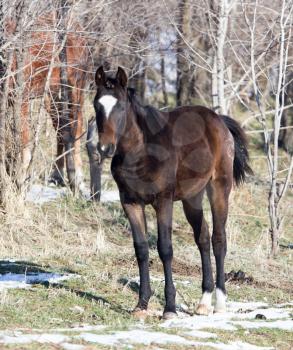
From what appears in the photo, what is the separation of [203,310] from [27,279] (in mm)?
1938

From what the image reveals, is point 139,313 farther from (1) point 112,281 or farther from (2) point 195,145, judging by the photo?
(2) point 195,145

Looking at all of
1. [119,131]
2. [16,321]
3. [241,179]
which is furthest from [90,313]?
[241,179]

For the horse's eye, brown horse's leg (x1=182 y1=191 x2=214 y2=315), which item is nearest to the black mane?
the horse's eye

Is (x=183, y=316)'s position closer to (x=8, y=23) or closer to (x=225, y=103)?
(x=8, y=23)

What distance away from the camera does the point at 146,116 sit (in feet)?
26.3

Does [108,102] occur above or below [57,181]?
above

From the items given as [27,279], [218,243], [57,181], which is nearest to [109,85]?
[218,243]

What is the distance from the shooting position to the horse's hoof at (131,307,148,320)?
762 cm

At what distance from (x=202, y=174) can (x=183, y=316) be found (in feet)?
4.98

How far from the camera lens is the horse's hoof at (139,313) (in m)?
7.62

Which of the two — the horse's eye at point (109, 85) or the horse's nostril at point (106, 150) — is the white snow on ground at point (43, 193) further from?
the horse's nostril at point (106, 150)

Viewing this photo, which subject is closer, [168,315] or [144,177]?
[168,315]

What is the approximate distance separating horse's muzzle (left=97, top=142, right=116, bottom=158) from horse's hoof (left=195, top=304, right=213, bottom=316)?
197 centimetres

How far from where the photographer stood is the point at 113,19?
13.6 meters
